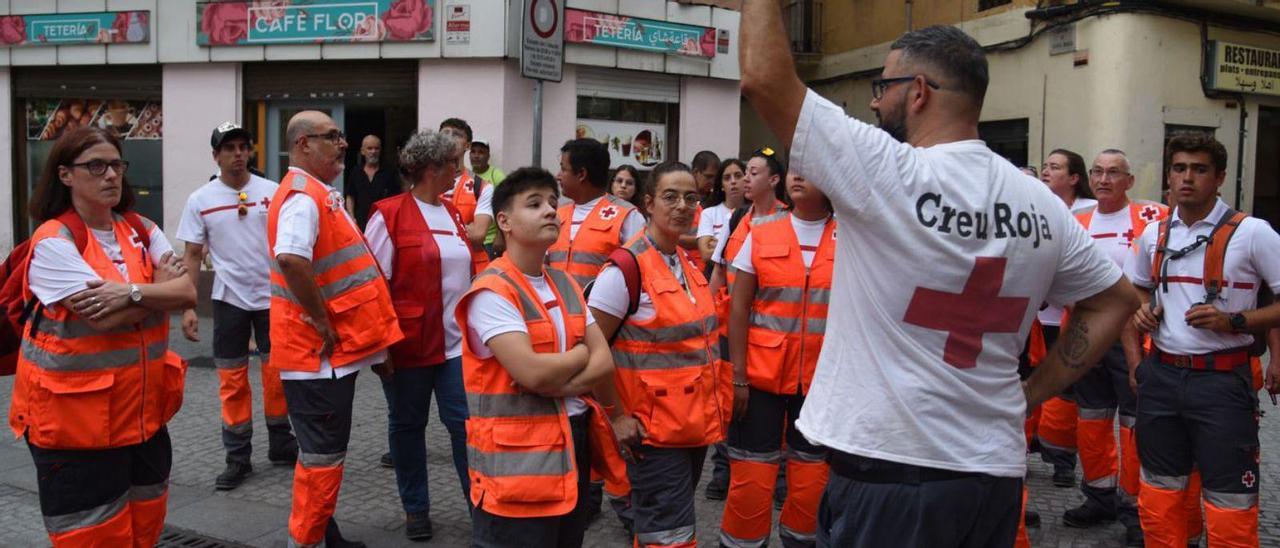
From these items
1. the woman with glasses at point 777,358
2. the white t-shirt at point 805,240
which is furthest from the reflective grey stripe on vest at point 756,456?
the white t-shirt at point 805,240

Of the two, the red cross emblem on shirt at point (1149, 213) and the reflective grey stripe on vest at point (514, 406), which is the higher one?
the red cross emblem on shirt at point (1149, 213)

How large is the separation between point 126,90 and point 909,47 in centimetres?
1353

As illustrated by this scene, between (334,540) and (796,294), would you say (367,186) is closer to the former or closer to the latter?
(334,540)

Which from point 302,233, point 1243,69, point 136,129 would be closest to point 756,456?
point 302,233

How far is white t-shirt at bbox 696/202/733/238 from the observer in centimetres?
767

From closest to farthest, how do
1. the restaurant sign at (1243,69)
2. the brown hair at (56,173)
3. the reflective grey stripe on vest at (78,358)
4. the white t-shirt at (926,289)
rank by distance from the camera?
the white t-shirt at (926,289) < the reflective grey stripe on vest at (78,358) < the brown hair at (56,173) < the restaurant sign at (1243,69)

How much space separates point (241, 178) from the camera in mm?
6711

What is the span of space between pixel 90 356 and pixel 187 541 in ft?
5.69

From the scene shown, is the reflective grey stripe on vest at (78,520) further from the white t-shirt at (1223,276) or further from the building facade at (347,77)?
the building facade at (347,77)

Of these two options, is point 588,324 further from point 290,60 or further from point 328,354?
point 290,60

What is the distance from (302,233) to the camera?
15.0ft

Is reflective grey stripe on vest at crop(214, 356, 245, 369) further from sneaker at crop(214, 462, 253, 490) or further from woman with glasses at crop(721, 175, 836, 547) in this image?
woman with glasses at crop(721, 175, 836, 547)

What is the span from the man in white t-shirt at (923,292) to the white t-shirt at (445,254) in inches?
123

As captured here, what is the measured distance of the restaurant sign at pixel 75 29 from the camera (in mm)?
13031
